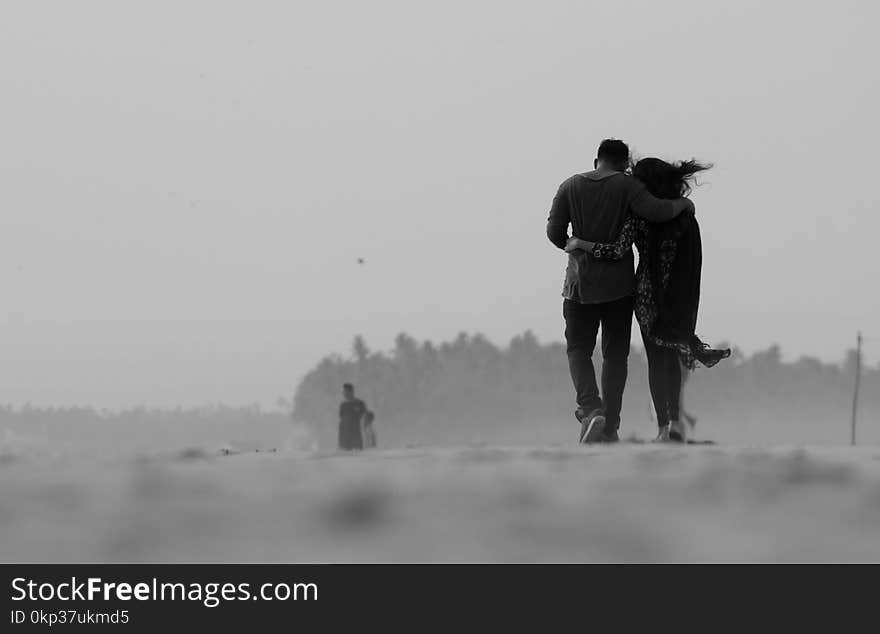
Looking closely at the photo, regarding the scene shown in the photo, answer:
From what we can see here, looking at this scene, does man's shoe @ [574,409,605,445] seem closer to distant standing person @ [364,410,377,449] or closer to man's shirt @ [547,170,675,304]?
man's shirt @ [547,170,675,304]

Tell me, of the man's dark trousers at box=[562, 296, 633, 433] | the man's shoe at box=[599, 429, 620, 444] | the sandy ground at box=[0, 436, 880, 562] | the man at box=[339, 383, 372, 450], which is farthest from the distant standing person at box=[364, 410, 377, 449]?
the sandy ground at box=[0, 436, 880, 562]

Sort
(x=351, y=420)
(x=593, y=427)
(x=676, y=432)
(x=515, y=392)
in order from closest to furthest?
1. (x=593, y=427)
2. (x=676, y=432)
3. (x=351, y=420)
4. (x=515, y=392)

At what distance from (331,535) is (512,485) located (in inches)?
25.8

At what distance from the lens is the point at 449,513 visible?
2703 millimetres

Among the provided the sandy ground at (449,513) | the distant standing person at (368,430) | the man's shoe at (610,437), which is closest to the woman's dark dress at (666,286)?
the man's shoe at (610,437)

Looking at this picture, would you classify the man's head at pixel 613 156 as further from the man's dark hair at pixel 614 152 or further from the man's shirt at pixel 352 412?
the man's shirt at pixel 352 412

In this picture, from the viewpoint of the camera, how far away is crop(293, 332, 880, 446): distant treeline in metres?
138

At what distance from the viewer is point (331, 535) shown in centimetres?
250

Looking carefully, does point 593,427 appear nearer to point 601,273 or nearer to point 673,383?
point 673,383

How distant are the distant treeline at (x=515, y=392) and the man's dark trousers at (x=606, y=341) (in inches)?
4944

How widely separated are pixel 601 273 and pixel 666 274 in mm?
356

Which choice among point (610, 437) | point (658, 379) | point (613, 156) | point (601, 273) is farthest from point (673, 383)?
point (613, 156)
